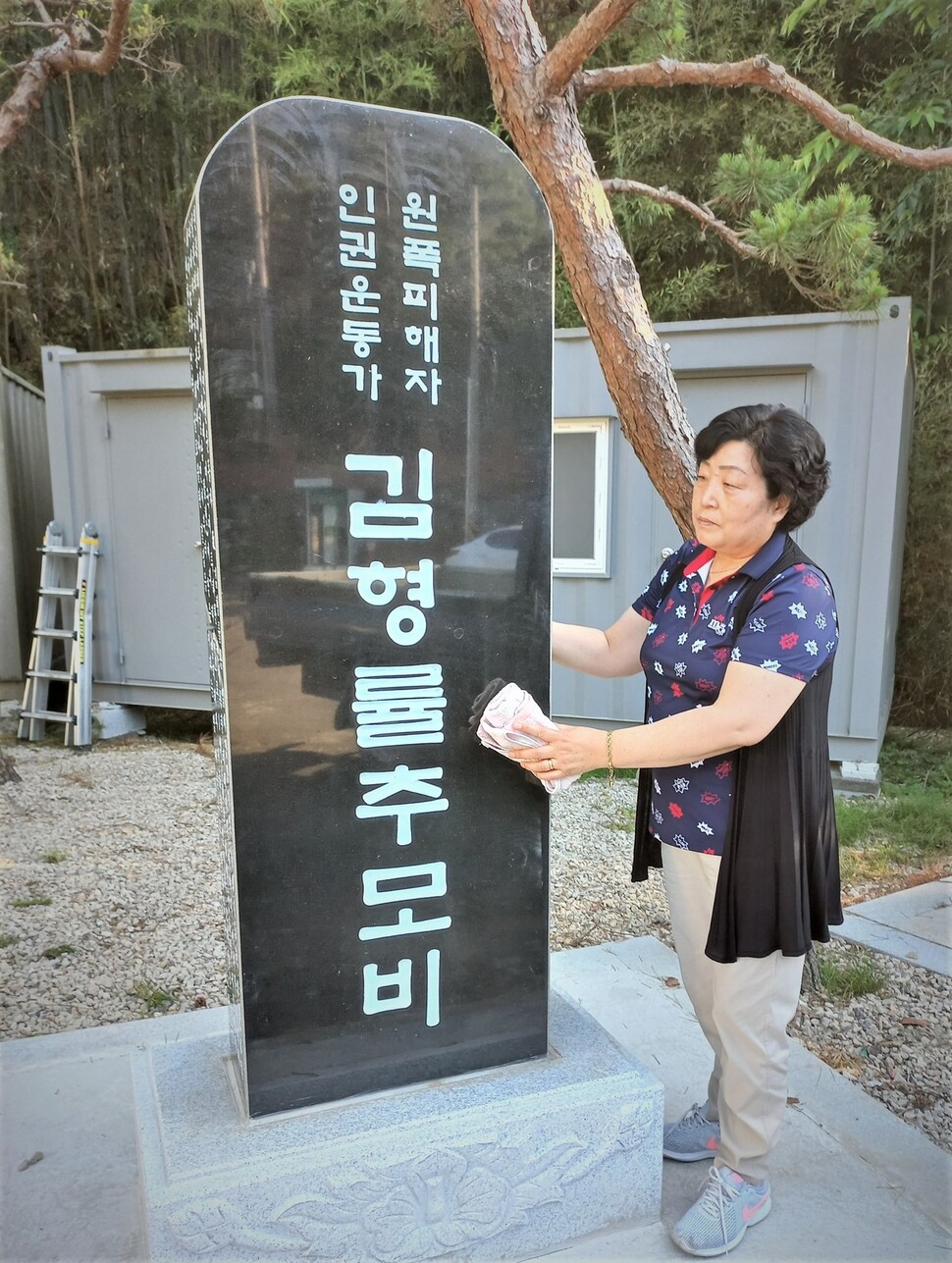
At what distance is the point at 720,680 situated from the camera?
1474 mm

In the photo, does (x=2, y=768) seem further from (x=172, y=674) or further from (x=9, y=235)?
(x=9, y=235)

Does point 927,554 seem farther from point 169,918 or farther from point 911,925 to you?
point 169,918

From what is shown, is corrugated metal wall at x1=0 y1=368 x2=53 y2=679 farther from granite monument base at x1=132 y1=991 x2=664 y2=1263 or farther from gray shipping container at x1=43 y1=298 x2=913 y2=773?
granite monument base at x1=132 y1=991 x2=664 y2=1263

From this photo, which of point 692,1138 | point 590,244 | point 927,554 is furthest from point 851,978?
point 927,554

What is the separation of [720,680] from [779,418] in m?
0.47

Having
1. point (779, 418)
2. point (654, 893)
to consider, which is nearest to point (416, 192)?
point (779, 418)

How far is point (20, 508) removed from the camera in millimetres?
6594

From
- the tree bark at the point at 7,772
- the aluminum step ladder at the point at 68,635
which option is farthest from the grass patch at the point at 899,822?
the aluminum step ladder at the point at 68,635

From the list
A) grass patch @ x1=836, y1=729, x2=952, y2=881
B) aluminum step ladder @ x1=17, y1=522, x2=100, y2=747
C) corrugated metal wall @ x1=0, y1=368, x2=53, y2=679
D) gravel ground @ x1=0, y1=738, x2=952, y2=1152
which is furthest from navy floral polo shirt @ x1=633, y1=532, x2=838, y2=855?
corrugated metal wall @ x1=0, y1=368, x2=53, y2=679

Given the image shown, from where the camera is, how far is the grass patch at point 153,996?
102 inches

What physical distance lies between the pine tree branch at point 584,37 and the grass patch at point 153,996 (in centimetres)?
304

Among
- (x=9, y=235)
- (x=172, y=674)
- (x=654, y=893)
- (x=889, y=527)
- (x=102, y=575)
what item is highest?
(x=9, y=235)

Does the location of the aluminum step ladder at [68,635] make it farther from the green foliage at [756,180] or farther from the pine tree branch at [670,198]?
the green foliage at [756,180]

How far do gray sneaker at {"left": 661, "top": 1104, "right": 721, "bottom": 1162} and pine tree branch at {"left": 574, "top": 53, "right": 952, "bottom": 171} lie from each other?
294 centimetres
